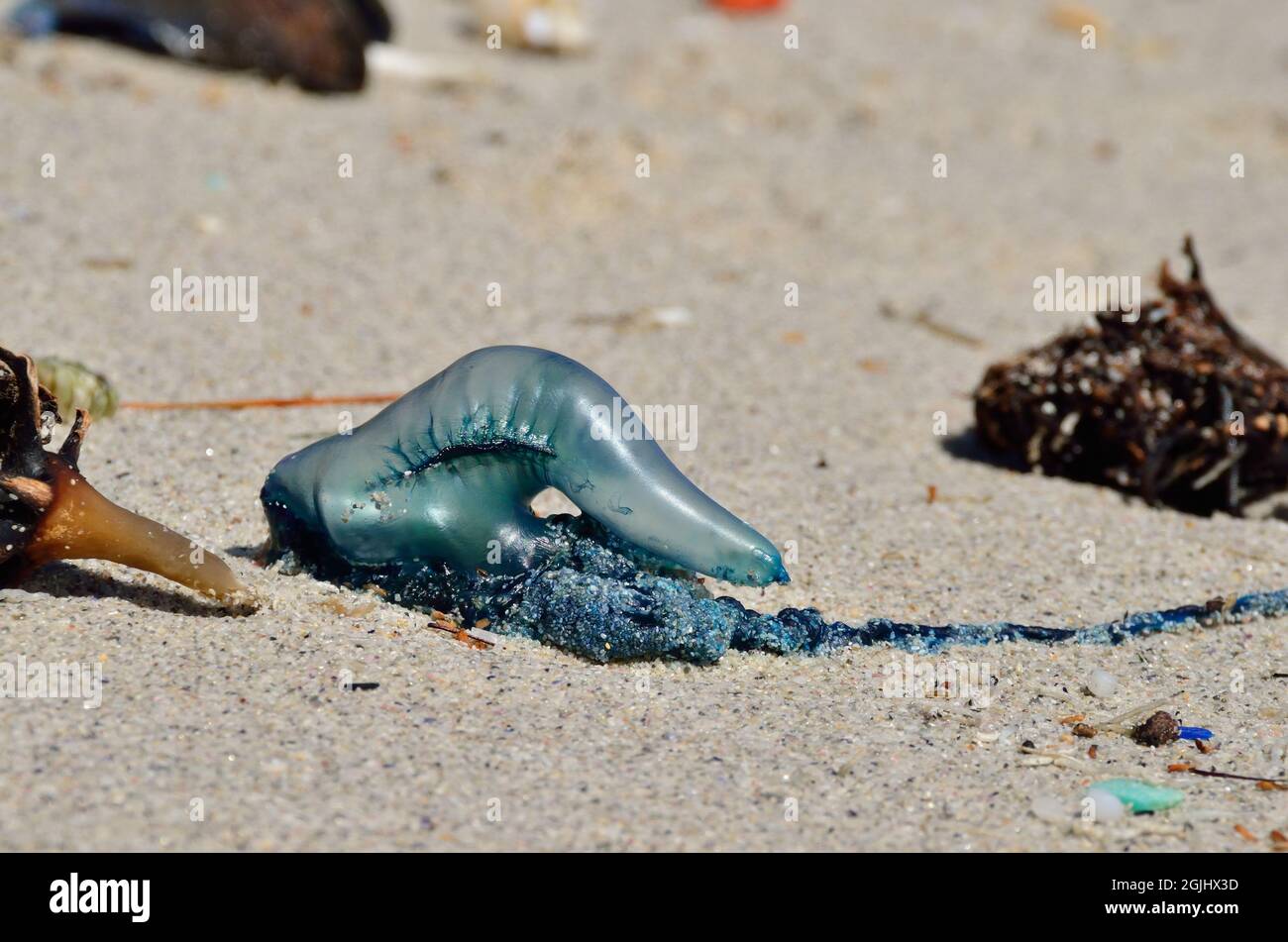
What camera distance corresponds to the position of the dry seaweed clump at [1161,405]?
3.57 meters

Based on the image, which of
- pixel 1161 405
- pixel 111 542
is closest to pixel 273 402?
pixel 111 542

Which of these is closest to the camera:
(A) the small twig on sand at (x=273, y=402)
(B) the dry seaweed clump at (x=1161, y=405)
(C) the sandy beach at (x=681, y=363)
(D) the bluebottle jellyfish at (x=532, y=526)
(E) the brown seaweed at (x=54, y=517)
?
(C) the sandy beach at (x=681, y=363)

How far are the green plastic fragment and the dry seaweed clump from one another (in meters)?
1.44

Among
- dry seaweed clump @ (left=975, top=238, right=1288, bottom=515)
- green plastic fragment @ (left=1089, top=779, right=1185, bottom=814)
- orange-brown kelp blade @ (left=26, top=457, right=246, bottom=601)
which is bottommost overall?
green plastic fragment @ (left=1089, top=779, right=1185, bottom=814)

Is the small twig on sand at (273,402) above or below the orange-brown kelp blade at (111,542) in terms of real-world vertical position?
above

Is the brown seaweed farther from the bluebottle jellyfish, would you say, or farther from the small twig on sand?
the small twig on sand

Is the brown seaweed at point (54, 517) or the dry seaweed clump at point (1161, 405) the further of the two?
the dry seaweed clump at point (1161, 405)

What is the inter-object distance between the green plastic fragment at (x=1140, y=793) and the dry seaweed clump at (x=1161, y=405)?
144 centimetres

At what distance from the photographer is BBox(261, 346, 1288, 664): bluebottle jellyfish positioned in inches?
101

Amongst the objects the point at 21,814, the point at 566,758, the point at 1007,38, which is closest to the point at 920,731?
the point at 566,758

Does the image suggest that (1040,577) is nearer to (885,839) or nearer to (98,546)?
(885,839)

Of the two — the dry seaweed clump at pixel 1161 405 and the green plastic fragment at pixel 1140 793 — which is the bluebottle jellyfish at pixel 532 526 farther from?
the dry seaweed clump at pixel 1161 405

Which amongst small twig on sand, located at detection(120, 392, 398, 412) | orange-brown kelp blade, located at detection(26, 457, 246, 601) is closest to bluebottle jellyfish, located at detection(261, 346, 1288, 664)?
orange-brown kelp blade, located at detection(26, 457, 246, 601)

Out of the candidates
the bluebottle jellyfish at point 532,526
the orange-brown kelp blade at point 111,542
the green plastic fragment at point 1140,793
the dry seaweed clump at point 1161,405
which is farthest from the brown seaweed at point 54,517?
the dry seaweed clump at point 1161,405
